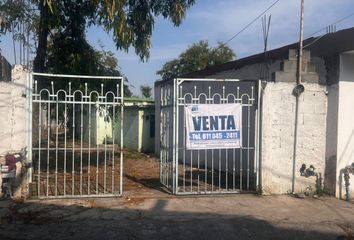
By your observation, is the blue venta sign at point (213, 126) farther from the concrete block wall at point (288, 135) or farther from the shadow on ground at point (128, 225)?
the shadow on ground at point (128, 225)

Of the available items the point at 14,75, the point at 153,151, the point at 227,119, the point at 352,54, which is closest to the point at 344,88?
the point at 352,54

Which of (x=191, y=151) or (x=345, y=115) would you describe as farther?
(x=191, y=151)

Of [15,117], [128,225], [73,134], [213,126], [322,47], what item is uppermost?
[322,47]

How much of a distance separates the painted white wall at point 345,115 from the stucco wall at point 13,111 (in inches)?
244

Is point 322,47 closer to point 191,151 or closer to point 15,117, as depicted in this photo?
point 191,151

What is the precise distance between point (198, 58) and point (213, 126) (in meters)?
29.9

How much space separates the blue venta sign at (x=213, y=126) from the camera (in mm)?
9344

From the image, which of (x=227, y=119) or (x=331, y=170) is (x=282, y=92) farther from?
(x=331, y=170)

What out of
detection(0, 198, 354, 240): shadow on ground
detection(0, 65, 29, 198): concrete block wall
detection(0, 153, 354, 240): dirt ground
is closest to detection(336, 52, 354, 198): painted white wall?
detection(0, 153, 354, 240): dirt ground

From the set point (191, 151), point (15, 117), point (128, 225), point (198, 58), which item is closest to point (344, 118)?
point (191, 151)

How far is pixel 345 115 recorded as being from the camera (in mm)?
9703

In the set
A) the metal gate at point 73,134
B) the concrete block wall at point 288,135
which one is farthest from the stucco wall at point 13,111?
the concrete block wall at point 288,135

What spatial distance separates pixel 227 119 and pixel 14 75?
4.13 metres

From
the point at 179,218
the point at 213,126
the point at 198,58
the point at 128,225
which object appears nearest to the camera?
the point at 128,225
